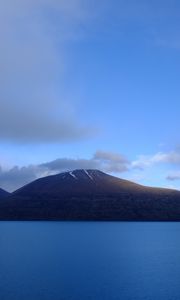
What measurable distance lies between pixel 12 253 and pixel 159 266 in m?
29.0

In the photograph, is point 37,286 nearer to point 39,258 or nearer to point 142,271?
point 142,271

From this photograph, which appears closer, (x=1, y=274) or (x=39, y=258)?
(x=1, y=274)

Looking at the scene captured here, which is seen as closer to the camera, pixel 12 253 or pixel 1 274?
pixel 1 274

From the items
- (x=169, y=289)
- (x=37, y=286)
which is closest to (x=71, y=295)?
(x=37, y=286)

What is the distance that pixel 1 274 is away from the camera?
183 feet

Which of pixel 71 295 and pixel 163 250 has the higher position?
pixel 163 250

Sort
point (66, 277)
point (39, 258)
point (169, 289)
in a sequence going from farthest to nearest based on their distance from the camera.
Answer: point (39, 258) < point (66, 277) < point (169, 289)

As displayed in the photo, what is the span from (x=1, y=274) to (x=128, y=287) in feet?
54.5

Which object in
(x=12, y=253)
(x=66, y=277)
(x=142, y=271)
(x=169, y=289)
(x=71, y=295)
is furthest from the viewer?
(x=12, y=253)

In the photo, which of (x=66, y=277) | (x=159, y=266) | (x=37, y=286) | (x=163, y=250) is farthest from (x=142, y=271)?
(x=163, y=250)

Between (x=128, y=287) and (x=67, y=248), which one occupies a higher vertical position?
(x=67, y=248)

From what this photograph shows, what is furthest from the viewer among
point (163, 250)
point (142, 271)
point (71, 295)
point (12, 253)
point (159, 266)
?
point (163, 250)

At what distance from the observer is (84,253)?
81.8 meters

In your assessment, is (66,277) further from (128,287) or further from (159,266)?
(159,266)
